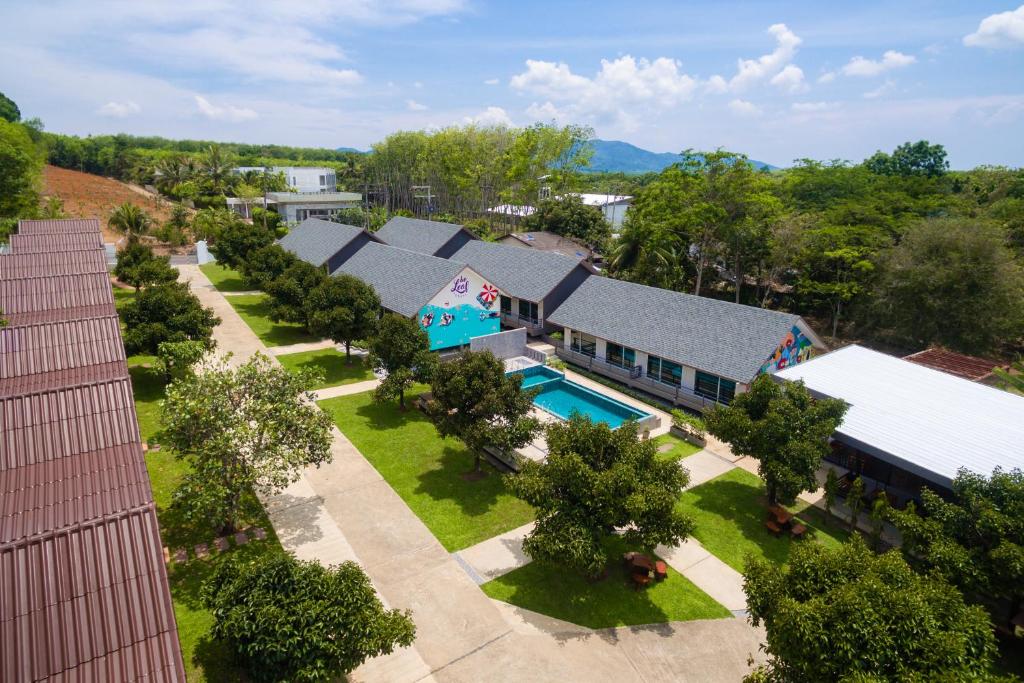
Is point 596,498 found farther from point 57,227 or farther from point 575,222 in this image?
point 575,222

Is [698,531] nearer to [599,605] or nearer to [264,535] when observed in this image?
[599,605]

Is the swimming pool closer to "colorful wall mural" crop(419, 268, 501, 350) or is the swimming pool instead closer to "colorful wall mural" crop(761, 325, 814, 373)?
"colorful wall mural" crop(419, 268, 501, 350)

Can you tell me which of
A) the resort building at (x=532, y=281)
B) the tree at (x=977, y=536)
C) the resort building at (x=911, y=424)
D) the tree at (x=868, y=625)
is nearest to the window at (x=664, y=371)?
the resort building at (x=911, y=424)

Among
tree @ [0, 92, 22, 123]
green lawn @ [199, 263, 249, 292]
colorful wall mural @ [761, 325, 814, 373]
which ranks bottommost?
colorful wall mural @ [761, 325, 814, 373]

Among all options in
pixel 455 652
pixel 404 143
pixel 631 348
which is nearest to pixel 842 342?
pixel 631 348

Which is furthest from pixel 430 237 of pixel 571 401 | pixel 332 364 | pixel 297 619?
pixel 297 619

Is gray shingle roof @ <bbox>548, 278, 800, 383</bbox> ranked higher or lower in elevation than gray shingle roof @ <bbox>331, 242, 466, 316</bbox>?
lower

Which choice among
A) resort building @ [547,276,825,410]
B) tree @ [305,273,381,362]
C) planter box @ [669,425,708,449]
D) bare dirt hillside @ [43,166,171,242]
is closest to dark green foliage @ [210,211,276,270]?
tree @ [305,273,381,362]
